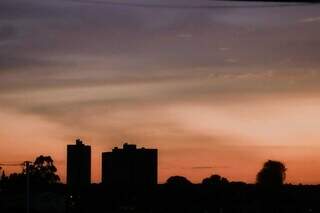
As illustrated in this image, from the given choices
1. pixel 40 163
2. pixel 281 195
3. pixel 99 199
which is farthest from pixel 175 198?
pixel 40 163

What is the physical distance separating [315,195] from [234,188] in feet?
45.4

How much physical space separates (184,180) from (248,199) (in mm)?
26652

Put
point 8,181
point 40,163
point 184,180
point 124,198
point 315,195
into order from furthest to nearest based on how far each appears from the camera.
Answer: point 40,163 → point 8,181 → point 184,180 → point 315,195 → point 124,198

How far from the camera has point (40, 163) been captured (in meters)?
176

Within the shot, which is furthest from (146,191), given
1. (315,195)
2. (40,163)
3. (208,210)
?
(40,163)

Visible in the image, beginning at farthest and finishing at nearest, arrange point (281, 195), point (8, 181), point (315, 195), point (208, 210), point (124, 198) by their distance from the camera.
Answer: point (8, 181)
point (315, 195)
point (124, 198)
point (208, 210)
point (281, 195)

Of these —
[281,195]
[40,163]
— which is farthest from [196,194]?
[40,163]

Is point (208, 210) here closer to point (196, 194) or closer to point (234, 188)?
point (196, 194)

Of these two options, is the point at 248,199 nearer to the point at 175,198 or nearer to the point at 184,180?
the point at 175,198

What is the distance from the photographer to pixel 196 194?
4304 inches

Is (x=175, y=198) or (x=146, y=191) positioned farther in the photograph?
(x=146, y=191)

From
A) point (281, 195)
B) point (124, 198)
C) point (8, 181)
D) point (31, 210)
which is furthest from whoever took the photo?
point (8, 181)

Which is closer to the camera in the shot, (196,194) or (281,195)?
(281,195)

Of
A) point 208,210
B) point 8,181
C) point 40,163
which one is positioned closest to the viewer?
point 208,210
